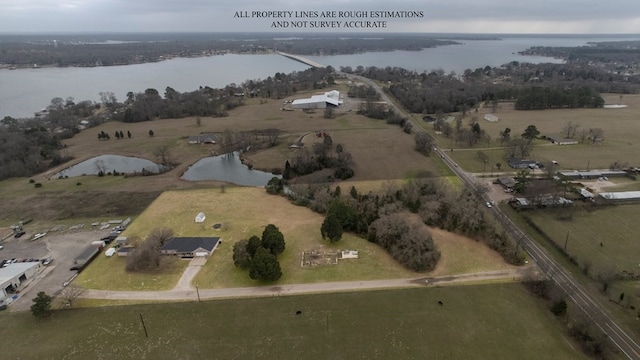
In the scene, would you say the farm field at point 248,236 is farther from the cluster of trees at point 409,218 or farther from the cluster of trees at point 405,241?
the cluster of trees at point 409,218

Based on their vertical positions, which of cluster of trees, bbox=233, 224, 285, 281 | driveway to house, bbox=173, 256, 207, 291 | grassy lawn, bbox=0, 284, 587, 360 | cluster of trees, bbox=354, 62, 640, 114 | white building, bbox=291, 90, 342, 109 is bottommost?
grassy lawn, bbox=0, 284, 587, 360

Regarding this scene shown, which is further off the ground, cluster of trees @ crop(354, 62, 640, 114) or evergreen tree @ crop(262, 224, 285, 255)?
cluster of trees @ crop(354, 62, 640, 114)

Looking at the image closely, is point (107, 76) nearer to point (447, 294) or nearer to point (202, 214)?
point (202, 214)

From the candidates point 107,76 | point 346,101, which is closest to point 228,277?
point 346,101

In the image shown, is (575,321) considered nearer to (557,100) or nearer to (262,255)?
(262,255)

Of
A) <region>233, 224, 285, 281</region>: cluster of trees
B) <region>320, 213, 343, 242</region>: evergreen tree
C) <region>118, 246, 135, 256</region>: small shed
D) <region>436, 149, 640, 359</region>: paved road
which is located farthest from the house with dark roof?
<region>436, 149, 640, 359</region>: paved road

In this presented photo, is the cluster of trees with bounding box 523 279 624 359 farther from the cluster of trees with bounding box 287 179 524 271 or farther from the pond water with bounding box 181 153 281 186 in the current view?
the pond water with bounding box 181 153 281 186
